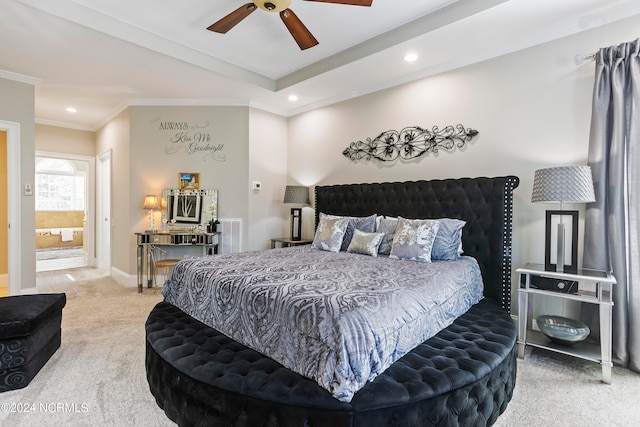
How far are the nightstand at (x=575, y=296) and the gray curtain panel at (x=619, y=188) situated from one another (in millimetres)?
160

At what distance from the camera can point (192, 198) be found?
5074 mm

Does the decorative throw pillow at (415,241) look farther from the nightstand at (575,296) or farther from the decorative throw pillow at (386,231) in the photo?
the nightstand at (575,296)

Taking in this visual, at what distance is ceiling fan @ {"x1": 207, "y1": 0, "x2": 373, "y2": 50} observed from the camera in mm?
2398

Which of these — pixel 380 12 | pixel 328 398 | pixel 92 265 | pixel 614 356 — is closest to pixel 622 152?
pixel 614 356

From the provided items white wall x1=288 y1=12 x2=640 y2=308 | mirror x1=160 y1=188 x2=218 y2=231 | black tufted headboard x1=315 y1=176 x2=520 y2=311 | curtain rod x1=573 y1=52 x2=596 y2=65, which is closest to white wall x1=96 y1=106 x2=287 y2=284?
mirror x1=160 y1=188 x2=218 y2=231

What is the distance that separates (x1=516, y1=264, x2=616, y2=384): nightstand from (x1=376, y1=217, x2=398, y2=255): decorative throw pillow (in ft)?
3.89

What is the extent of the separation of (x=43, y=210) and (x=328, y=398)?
1128cm

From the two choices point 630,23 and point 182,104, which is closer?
point 630,23

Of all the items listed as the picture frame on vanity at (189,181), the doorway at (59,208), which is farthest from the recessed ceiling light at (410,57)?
the doorway at (59,208)

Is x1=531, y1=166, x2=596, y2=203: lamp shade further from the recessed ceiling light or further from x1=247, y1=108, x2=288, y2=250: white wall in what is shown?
x1=247, y1=108, x2=288, y2=250: white wall

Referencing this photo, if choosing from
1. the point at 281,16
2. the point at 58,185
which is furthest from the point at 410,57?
the point at 58,185

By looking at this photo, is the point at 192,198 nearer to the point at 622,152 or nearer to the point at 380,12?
the point at 380,12

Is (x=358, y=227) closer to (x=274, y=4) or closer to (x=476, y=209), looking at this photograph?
(x=476, y=209)

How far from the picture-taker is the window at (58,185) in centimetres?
917
